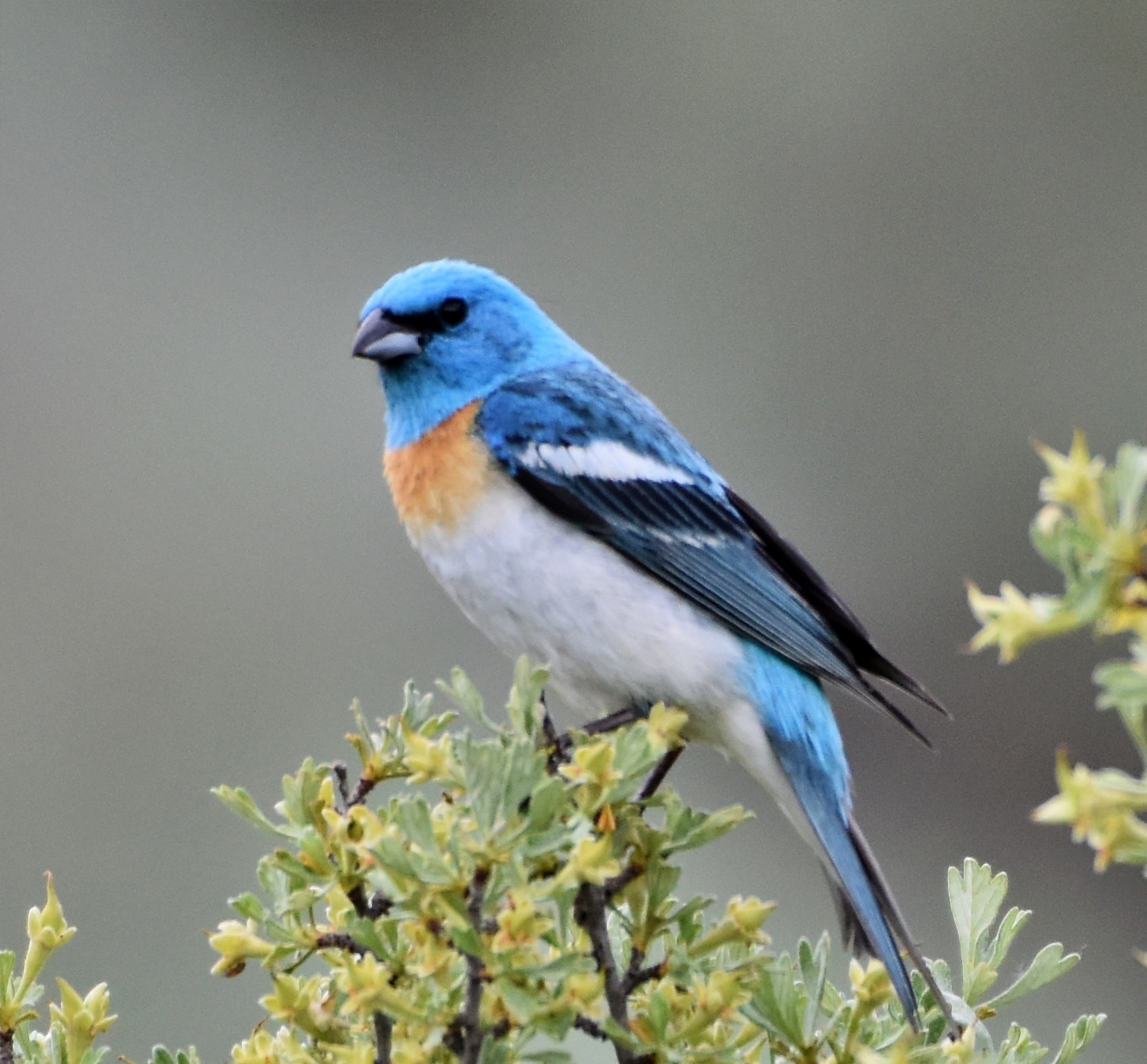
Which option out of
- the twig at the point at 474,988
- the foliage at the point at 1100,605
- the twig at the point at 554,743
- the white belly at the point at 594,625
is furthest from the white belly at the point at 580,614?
the foliage at the point at 1100,605

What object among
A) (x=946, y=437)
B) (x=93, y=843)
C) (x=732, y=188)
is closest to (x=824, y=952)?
(x=93, y=843)

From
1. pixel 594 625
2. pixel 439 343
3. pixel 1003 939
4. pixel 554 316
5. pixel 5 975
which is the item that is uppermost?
pixel 554 316

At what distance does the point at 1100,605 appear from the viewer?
3.34ft

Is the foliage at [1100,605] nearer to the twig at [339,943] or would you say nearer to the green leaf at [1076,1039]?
the green leaf at [1076,1039]

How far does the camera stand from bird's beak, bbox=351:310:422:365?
2.74 metres

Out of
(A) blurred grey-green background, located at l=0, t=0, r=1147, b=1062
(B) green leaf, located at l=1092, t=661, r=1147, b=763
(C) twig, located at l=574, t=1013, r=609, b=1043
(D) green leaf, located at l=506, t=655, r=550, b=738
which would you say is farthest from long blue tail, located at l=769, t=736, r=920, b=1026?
(A) blurred grey-green background, located at l=0, t=0, r=1147, b=1062

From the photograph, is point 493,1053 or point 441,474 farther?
point 441,474

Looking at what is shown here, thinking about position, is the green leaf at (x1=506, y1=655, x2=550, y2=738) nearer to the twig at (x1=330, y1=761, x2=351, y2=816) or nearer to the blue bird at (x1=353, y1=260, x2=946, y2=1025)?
the twig at (x1=330, y1=761, x2=351, y2=816)

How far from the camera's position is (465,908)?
1287mm

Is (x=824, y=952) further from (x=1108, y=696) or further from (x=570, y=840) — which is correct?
(x=1108, y=696)

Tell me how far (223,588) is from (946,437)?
2.77m

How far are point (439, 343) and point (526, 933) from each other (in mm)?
1686

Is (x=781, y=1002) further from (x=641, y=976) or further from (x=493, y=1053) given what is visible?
(x=493, y=1053)

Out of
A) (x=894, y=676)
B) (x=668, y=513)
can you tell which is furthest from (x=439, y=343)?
(x=894, y=676)
